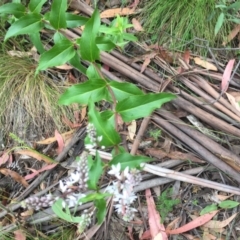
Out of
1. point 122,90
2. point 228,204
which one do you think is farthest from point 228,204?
point 122,90

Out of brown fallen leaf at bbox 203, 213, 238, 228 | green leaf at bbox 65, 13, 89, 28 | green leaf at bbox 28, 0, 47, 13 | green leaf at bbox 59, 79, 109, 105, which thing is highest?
green leaf at bbox 28, 0, 47, 13

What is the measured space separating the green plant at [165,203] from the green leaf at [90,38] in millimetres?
791

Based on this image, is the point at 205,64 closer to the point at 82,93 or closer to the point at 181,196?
the point at 181,196

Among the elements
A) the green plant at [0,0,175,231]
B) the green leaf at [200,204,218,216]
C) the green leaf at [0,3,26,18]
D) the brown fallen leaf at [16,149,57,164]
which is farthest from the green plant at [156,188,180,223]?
the green leaf at [0,3,26,18]

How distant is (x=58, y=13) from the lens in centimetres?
184

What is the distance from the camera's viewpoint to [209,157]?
2086 mm

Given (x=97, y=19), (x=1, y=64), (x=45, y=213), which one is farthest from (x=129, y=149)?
(x=1, y=64)

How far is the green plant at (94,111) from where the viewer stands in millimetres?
1605

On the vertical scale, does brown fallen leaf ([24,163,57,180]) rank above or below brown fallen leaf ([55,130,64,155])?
below

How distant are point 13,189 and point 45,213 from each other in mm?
255

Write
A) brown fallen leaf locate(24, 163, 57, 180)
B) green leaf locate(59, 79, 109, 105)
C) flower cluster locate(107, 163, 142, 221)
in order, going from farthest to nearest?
brown fallen leaf locate(24, 163, 57, 180)
green leaf locate(59, 79, 109, 105)
flower cluster locate(107, 163, 142, 221)

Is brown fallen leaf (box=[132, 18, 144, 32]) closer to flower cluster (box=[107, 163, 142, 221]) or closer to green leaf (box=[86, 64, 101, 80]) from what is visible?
green leaf (box=[86, 64, 101, 80])

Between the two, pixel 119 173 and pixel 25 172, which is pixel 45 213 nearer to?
pixel 25 172

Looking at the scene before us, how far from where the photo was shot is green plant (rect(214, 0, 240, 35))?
2.17 metres
